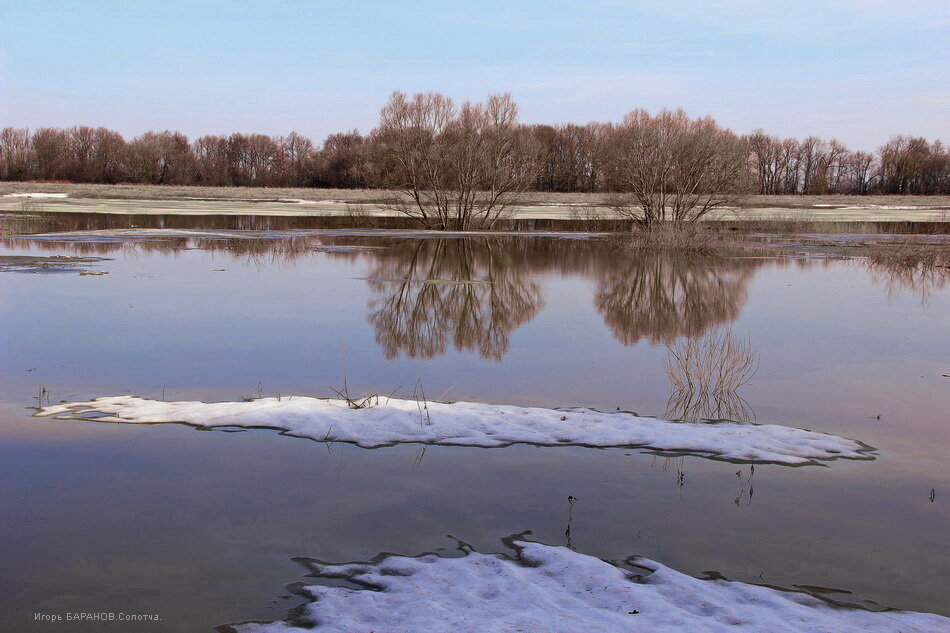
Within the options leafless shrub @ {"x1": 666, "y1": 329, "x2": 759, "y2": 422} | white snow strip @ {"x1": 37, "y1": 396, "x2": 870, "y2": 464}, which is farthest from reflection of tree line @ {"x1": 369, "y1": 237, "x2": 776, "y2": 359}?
white snow strip @ {"x1": 37, "y1": 396, "x2": 870, "y2": 464}

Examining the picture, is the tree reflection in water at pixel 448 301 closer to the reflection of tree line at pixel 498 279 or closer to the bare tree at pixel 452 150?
the reflection of tree line at pixel 498 279

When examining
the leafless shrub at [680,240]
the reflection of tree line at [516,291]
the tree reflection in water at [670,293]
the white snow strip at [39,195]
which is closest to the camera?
the reflection of tree line at [516,291]

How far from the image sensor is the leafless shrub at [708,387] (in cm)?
820

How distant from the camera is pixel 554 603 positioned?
428 centimetres

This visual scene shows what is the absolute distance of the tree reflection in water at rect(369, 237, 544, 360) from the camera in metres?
11.5

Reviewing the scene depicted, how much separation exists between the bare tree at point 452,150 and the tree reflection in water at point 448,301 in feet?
31.1

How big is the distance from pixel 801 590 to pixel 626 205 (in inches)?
1065

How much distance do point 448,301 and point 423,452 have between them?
8.34 meters

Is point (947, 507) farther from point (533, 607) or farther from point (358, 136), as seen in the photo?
point (358, 136)

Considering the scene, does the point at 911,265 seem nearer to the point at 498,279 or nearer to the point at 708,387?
the point at 498,279

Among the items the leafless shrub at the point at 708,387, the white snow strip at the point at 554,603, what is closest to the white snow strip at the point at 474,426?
the leafless shrub at the point at 708,387

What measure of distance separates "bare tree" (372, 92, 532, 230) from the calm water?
16.8 meters

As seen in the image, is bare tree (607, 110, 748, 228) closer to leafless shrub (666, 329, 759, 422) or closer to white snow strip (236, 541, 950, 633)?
leafless shrub (666, 329, 759, 422)

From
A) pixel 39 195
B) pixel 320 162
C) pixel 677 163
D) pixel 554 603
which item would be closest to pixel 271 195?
pixel 39 195
